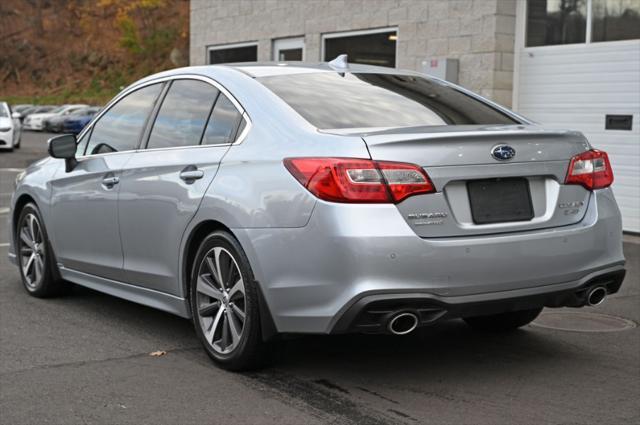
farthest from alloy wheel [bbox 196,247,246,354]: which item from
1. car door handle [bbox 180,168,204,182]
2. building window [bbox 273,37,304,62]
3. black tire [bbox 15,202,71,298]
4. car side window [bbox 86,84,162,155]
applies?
building window [bbox 273,37,304,62]

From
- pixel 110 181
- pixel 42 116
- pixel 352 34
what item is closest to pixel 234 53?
pixel 352 34

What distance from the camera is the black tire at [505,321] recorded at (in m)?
6.00

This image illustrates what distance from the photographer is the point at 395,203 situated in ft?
14.9

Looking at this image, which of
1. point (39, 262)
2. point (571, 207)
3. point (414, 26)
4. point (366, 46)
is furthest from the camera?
point (366, 46)

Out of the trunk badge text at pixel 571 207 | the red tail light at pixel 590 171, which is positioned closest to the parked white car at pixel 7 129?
the red tail light at pixel 590 171

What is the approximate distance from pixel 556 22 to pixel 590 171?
778cm

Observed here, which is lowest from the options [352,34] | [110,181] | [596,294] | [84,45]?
[596,294]

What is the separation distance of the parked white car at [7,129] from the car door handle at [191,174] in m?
24.3

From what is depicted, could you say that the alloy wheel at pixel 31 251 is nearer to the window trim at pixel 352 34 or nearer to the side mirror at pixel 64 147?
the side mirror at pixel 64 147

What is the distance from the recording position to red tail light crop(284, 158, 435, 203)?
4512mm

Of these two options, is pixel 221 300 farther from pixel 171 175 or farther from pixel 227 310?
pixel 171 175

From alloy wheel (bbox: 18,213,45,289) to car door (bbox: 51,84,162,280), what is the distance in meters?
0.33

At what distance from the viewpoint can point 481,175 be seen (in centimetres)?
474

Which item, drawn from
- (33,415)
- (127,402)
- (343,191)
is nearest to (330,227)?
(343,191)
